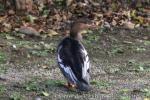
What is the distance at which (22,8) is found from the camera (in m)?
13.3

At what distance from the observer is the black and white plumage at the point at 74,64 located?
7.80 meters

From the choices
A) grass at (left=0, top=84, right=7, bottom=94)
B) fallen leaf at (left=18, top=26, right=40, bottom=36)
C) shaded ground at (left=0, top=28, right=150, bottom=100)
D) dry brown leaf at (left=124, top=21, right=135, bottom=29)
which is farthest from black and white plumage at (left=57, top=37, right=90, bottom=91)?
dry brown leaf at (left=124, top=21, right=135, bottom=29)

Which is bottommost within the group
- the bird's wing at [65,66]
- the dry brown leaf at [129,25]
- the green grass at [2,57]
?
the dry brown leaf at [129,25]

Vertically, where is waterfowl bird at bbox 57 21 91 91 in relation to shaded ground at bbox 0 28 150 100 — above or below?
above

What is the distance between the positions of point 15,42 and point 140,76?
9.69 feet

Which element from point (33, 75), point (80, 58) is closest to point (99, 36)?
point (33, 75)

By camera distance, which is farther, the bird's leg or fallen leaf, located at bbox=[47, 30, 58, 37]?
fallen leaf, located at bbox=[47, 30, 58, 37]

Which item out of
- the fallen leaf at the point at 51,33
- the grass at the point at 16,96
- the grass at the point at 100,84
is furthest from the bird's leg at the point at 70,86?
the fallen leaf at the point at 51,33

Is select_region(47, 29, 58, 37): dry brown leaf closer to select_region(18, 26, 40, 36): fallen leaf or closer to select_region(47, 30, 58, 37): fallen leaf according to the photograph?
select_region(47, 30, 58, 37): fallen leaf

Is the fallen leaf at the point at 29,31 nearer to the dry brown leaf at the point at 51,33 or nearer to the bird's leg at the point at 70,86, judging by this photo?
the dry brown leaf at the point at 51,33

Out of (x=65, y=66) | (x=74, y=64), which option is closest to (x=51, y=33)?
(x=65, y=66)

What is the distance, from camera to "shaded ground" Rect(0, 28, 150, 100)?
8297mm

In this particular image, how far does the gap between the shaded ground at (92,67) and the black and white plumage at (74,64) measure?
1.00 ft

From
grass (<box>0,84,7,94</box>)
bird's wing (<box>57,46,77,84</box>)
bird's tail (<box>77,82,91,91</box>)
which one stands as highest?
bird's wing (<box>57,46,77,84</box>)
